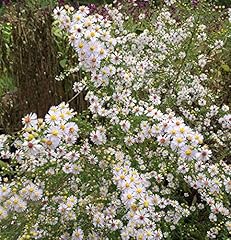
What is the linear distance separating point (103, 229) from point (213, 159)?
0.75m

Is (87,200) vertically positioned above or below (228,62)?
below

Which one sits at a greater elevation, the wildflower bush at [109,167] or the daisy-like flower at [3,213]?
the wildflower bush at [109,167]

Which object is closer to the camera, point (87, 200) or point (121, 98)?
point (87, 200)

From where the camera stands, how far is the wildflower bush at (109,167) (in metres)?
2.01

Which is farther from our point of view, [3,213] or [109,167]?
[109,167]

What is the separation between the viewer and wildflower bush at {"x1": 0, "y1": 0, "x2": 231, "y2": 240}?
2008mm

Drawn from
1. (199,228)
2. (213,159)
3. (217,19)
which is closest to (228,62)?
(217,19)

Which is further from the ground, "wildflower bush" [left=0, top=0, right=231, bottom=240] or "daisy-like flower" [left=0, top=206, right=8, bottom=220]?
"wildflower bush" [left=0, top=0, right=231, bottom=240]

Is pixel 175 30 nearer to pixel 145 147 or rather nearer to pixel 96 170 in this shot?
pixel 145 147

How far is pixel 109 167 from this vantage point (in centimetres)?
223

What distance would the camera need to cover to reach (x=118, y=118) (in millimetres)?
2318

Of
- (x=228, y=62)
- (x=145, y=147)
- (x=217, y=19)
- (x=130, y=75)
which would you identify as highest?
(x=217, y=19)

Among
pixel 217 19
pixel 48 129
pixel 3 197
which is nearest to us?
pixel 48 129

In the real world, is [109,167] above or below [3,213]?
above
